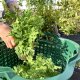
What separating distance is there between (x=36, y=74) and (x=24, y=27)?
26 cm

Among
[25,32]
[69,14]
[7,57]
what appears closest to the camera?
[25,32]

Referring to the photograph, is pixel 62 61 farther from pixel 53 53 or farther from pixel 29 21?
pixel 29 21

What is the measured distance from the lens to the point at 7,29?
4.40 feet

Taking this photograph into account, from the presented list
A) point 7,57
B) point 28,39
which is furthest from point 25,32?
point 7,57

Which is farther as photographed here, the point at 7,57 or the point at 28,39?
the point at 7,57

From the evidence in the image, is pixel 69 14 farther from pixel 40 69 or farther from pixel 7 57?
pixel 40 69

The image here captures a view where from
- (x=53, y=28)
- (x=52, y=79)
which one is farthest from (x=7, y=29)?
(x=53, y=28)

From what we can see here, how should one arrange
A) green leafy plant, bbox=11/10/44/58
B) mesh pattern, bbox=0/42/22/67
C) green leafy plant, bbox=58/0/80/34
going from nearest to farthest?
1. green leafy plant, bbox=11/10/44/58
2. mesh pattern, bbox=0/42/22/67
3. green leafy plant, bbox=58/0/80/34

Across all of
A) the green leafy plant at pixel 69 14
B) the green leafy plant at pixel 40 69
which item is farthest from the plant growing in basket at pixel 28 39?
the green leafy plant at pixel 69 14

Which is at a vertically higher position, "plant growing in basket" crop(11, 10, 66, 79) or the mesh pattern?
"plant growing in basket" crop(11, 10, 66, 79)

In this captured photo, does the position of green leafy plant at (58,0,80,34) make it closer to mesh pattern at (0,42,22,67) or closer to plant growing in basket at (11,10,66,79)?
mesh pattern at (0,42,22,67)

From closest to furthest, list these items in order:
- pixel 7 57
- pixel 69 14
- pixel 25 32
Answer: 1. pixel 25 32
2. pixel 7 57
3. pixel 69 14

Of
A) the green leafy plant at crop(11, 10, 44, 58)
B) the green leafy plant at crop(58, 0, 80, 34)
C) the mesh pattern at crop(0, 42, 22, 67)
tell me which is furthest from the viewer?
the green leafy plant at crop(58, 0, 80, 34)

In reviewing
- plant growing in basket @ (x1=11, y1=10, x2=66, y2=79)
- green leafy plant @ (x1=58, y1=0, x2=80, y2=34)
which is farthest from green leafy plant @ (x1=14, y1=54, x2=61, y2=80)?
green leafy plant @ (x1=58, y1=0, x2=80, y2=34)
